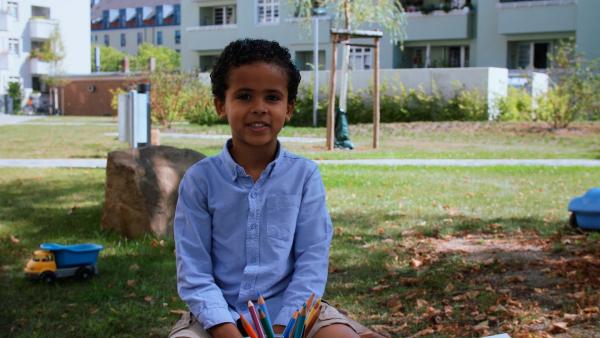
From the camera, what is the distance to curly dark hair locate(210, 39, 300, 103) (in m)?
2.93

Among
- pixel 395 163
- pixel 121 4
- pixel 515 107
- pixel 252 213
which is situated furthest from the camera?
pixel 121 4

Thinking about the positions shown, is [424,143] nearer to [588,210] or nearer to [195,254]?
[588,210]

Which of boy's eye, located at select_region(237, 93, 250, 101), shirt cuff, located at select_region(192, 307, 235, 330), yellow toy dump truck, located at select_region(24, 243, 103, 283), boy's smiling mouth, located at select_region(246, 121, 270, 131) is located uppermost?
boy's eye, located at select_region(237, 93, 250, 101)

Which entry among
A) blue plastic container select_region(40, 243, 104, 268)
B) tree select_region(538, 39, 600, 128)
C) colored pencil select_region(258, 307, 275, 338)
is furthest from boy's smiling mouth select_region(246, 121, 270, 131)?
tree select_region(538, 39, 600, 128)

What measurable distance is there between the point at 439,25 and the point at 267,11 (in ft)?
35.4

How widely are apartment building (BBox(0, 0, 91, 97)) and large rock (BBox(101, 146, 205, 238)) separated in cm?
5082

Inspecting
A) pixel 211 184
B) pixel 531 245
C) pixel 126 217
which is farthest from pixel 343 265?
pixel 211 184

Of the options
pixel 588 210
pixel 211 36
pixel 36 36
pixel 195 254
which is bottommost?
pixel 588 210

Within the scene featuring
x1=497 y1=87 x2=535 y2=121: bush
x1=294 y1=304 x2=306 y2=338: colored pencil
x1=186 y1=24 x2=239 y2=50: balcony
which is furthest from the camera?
x1=186 y1=24 x2=239 y2=50: balcony

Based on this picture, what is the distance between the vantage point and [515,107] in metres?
24.8

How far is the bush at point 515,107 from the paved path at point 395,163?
10530 mm

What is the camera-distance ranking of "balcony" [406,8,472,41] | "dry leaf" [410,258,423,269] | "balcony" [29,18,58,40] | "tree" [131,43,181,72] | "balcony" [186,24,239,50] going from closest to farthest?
"dry leaf" [410,258,423,269]
"balcony" [406,8,472,41]
"balcony" [186,24,239,50]
"balcony" [29,18,58,40]
"tree" [131,43,181,72]

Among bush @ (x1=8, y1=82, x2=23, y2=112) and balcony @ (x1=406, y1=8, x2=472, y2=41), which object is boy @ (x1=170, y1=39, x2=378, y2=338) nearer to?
balcony @ (x1=406, y1=8, x2=472, y2=41)

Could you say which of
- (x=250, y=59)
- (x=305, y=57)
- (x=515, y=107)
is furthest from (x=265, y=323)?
(x=305, y=57)
